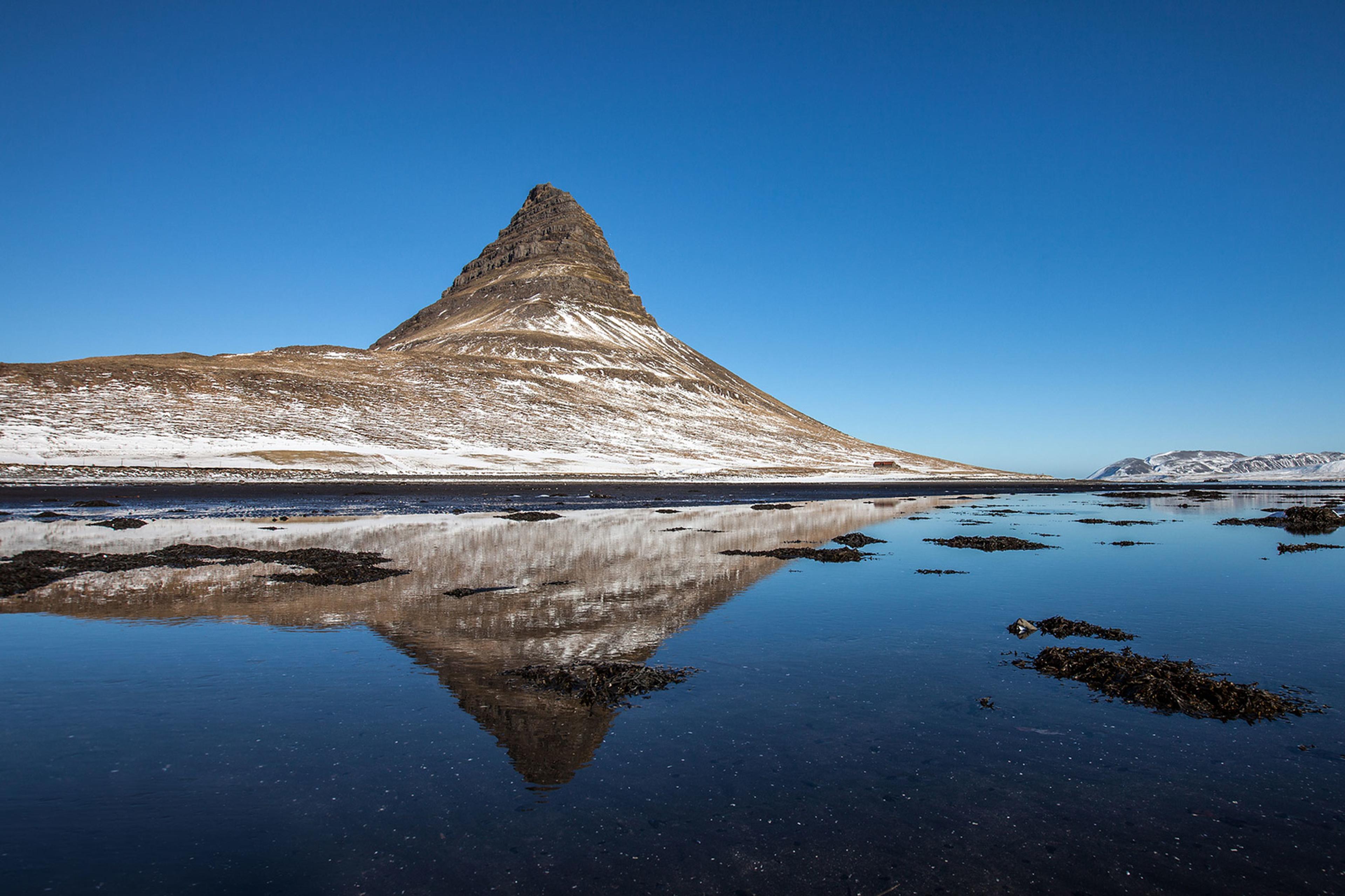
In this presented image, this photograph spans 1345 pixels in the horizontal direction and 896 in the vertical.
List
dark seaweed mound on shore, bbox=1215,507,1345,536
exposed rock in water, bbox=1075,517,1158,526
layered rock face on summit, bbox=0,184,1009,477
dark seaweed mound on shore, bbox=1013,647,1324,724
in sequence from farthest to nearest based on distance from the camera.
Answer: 1. layered rock face on summit, bbox=0,184,1009,477
2. exposed rock in water, bbox=1075,517,1158,526
3. dark seaweed mound on shore, bbox=1215,507,1345,536
4. dark seaweed mound on shore, bbox=1013,647,1324,724

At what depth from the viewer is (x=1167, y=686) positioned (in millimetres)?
8961

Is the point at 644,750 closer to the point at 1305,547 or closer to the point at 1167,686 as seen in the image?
the point at 1167,686

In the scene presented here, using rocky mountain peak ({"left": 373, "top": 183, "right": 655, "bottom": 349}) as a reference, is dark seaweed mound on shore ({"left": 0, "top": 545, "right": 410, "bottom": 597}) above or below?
below

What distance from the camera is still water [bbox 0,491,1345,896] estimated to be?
511 cm

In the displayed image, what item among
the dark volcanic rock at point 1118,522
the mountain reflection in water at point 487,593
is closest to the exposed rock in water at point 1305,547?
the dark volcanic rock at point 1118,522

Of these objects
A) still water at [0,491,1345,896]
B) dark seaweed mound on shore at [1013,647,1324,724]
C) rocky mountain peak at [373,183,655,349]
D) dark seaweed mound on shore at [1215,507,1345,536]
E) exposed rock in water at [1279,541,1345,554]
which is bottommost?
still water at [0,491,1345,896]

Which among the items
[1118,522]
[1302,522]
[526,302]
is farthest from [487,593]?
[526,302]

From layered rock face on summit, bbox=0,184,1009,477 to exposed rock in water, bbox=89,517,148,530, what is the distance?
30.6 metres

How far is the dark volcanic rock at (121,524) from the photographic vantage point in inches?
1046

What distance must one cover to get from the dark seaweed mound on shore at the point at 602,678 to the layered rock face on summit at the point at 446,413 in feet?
187

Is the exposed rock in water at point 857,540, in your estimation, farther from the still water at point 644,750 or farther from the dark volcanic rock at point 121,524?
the dark volcanic rock at point 121,524

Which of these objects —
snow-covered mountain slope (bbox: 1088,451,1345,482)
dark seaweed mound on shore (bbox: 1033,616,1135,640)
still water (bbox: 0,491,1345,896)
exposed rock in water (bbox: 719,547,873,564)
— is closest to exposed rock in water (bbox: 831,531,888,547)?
exposed rock in water (bbox: 719,547,873,564)

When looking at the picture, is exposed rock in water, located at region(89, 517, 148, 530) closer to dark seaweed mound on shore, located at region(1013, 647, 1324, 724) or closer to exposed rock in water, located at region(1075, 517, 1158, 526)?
dark seaweed mound on shore, located at region(1013, 647, 1324, 724)

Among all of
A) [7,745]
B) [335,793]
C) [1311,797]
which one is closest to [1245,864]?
[1311,797]
